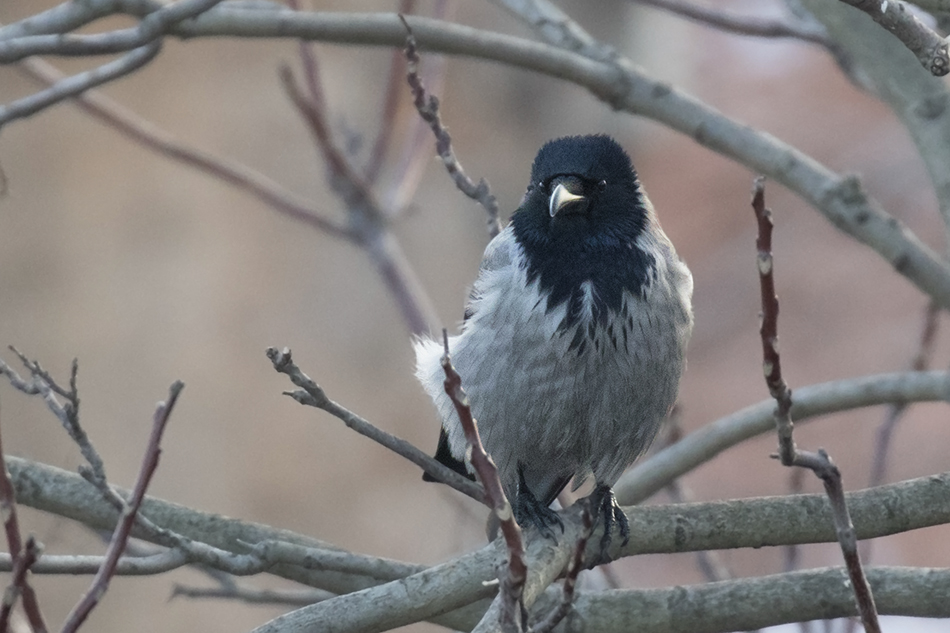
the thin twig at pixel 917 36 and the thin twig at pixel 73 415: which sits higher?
the thin twig at pixel 917 36

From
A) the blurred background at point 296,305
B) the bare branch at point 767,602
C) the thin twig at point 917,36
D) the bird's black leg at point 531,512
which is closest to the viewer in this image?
the thin twig at point 917,36

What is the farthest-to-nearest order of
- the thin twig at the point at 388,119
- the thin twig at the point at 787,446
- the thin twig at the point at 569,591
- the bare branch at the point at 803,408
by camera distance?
the thin twig at the point at 388,119 → the bare branch at the point at 803,408 → the thin twig at the point at 569,591 → the thin twig at the point at 787,446

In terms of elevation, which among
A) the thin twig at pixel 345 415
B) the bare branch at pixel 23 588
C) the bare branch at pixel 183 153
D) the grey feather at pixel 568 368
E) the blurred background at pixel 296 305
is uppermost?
the blurred background at pixel 296 305

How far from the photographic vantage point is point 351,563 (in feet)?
8.61

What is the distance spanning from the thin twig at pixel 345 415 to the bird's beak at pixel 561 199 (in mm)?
892

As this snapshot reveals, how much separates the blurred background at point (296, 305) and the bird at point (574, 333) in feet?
14.2

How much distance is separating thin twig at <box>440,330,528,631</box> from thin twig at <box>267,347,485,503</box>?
0.20 m

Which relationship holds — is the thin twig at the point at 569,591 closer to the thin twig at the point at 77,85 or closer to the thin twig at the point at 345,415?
the thin twig at the point at 345,415

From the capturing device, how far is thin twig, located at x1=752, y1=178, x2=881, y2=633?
1491 millimetres

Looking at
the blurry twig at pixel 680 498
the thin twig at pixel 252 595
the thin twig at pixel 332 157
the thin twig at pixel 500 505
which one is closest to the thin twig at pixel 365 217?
the thin twig at pixel 332 157

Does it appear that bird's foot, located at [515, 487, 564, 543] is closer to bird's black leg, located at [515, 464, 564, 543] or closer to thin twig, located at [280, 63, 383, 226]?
bird's black leg, located at [515, 464, 564, 543]

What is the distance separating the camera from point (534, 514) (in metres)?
3.02

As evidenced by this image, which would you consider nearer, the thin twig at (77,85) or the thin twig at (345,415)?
the thin twig at (345,415)

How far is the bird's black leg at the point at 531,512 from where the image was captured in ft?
9.31
